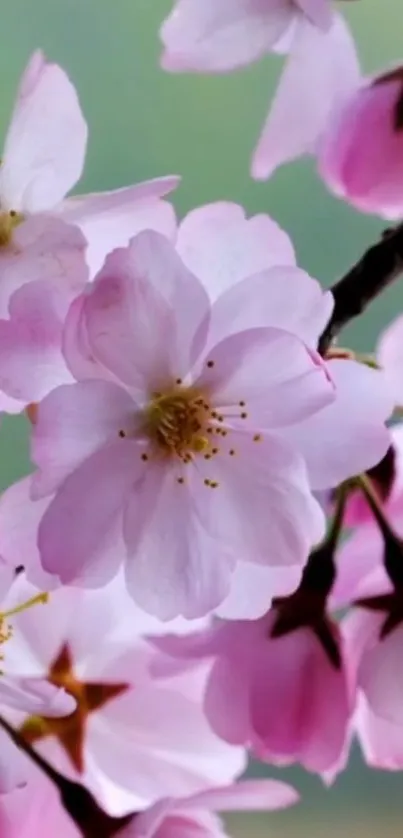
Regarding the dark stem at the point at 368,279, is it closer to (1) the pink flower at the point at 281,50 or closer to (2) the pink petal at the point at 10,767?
(1) the pink flower at the point at 281,50

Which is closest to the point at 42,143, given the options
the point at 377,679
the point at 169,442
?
the point at 169,442

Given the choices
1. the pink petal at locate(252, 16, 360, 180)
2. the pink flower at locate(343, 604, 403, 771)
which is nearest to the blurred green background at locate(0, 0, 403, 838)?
the pink petal at locate(252, 16, 360, 180)

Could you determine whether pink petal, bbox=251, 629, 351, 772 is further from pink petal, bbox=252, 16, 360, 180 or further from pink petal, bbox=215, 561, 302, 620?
pink petal, bbox=252, 16, 360, 180

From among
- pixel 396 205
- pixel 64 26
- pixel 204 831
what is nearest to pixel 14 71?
pixel 64 26

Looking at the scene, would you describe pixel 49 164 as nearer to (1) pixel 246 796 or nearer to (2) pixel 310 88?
(2) pixel 310 88

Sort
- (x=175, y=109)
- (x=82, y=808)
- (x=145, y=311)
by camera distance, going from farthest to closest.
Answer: (x=175, y=109) → (x=82, y=808) → (x=145, y=311)

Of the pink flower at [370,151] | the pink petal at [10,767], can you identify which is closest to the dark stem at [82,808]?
the pink petal at [10,767]
